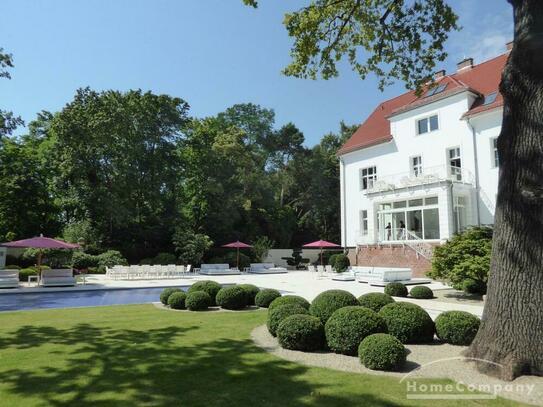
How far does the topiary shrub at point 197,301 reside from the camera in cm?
1229

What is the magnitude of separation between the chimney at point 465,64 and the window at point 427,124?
6.17 meters

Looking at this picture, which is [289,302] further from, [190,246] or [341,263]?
[190,246]

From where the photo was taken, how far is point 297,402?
16.6ft

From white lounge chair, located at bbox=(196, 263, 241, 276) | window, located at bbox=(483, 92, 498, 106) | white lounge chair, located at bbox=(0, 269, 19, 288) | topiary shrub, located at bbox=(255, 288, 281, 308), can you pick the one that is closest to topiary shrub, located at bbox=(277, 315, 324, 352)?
topiary shrub, located at bbox=(255, 288, 281, 308)

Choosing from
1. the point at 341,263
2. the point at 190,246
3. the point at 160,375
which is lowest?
the point at 160,375

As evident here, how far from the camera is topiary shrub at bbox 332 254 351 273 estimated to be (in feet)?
106

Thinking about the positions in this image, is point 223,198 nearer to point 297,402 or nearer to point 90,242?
point 90,242

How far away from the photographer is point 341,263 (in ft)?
107


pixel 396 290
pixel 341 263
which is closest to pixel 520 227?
pixel 396 290

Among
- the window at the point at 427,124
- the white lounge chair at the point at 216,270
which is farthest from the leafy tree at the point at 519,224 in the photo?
the white lounge chair at the point at 216,270

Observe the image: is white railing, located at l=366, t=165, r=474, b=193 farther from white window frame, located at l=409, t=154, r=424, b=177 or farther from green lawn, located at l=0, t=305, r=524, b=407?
green lawn, located at l=0, t=305, r=524, b=407

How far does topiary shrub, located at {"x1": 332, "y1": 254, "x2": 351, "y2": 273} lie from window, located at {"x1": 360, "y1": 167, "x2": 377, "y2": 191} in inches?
244

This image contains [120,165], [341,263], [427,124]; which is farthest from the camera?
[120,165]

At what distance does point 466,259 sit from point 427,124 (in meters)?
17.7
